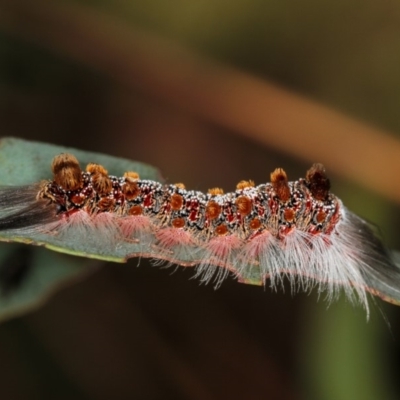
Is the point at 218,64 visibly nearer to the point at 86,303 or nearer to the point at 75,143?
the point at 75,143

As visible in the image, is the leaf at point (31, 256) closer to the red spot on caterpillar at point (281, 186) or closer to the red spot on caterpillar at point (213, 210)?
the red spot on caterpillar at point (213, 210)

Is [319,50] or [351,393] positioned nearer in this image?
[351,393]

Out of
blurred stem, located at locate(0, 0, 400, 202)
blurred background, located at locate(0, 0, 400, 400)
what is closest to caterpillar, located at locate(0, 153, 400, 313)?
blurred background, located at locate(0, 0, 400, 400)

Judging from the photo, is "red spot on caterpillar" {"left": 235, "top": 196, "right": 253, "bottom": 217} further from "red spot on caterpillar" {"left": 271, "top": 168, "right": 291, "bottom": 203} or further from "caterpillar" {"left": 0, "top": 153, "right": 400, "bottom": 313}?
"red spot on caterpillar" {"left": 271, "top": 168, "right": 291, "bottom": 203}

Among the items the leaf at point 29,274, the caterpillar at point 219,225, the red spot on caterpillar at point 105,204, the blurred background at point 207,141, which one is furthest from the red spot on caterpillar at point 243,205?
the blurred background at point 207,141

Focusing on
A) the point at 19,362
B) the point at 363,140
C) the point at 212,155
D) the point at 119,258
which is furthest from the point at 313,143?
the point at 119,258

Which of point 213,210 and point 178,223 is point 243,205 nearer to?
point 213,210

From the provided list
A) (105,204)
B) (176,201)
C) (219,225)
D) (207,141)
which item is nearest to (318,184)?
(219,225)

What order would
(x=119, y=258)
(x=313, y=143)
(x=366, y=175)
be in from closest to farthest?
(x=119, y=258), (x=366, y=175), (x=313, y=143)
